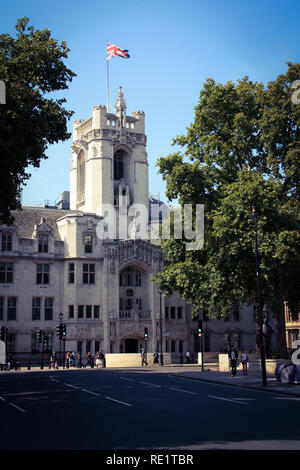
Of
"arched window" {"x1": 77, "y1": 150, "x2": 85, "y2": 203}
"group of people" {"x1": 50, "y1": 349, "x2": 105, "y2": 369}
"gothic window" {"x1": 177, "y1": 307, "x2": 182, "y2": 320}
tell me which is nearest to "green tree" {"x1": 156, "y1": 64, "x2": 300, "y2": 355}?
"group of people" {"x1": 50, "y1": 349, "x2": 105, "y2": 369}

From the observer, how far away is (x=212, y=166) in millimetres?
38875

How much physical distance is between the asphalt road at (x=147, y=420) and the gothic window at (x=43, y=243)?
38881 mm

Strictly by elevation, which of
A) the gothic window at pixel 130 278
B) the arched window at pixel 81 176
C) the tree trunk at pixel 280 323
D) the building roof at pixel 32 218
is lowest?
the tree trunk at pixel 280 323

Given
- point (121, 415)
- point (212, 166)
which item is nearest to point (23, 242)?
point (212, 166)

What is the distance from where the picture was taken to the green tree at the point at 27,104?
23812 millimetres

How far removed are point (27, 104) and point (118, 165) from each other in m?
49.5

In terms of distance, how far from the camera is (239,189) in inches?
1329

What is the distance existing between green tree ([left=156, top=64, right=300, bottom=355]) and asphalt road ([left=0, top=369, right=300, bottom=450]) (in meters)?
11.3

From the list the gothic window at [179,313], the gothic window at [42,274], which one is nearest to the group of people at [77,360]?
the gothic window at [42,274]

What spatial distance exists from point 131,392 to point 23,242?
132 feet

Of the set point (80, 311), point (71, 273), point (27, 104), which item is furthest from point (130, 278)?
point (27, 104)

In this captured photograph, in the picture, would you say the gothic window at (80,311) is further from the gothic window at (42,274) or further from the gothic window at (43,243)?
the gothic window at (43,243)

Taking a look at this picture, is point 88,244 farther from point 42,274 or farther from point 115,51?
point 115,51

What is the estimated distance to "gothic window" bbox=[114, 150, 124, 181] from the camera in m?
73.7
